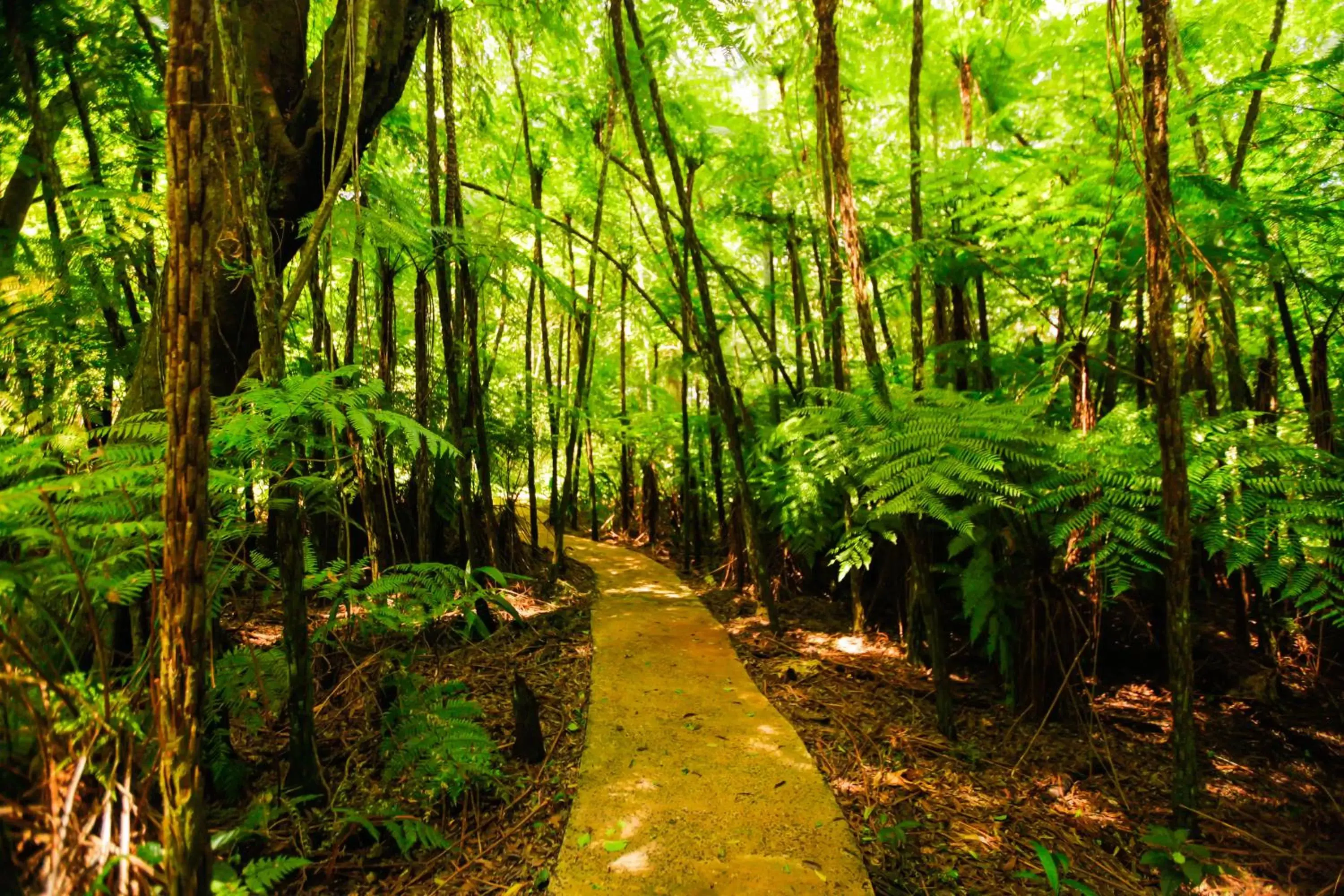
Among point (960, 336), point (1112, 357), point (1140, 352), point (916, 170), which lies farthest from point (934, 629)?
point (960, 336)

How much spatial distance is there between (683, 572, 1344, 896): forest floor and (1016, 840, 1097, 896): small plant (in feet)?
0.06

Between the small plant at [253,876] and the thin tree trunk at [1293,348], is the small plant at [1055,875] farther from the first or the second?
the thin tree trunk at [1293,348]

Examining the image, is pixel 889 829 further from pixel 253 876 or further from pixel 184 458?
pixel 184 458

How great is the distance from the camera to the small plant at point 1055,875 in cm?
215

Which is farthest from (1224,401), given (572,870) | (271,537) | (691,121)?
(271,537)

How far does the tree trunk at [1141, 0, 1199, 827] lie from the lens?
2.22m

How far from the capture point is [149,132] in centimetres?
347

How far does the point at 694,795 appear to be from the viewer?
105 inches

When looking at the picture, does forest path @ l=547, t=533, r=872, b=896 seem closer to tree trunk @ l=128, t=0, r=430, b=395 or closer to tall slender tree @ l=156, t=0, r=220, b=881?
tall slender tree @ l=156, t=0, r=220, b=881

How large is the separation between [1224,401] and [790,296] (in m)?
4.62

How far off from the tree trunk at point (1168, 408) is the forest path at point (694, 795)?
4.61 feet

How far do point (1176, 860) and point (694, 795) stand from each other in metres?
1.88

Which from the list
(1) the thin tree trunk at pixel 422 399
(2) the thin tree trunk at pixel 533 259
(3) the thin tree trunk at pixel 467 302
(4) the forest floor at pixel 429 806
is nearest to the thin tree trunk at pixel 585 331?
(2) the thin tree trunk at pixel 533 259

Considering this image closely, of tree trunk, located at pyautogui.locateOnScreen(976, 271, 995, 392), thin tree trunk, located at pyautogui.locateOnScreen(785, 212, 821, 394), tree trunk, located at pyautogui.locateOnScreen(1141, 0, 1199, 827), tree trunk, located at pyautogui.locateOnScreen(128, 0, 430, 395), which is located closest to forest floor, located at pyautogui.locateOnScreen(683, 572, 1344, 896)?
tree trunk, located at pyautogui.locateOnScreen(1141, 0, 1199, 827)
